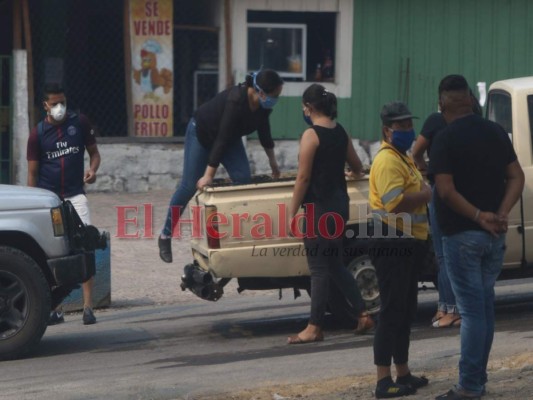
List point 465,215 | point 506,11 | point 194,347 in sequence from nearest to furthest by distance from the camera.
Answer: point 465,215, point 194,347, point 506,11

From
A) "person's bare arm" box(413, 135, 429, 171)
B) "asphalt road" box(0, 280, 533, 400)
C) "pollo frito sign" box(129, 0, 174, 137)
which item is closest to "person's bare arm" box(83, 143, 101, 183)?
"asphalt road" box(0, 280, 533, 400)

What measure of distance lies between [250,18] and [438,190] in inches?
443

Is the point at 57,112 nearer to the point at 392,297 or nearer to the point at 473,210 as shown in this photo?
the point at 392,297

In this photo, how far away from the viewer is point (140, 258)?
43.1 feet

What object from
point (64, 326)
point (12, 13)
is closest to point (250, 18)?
point (12, 13)

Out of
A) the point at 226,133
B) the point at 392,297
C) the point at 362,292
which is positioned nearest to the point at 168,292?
the point at 226,133

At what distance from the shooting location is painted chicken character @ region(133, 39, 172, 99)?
16594 millimetres

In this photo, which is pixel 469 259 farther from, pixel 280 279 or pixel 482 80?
pixel 482 80

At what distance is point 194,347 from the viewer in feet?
28.6

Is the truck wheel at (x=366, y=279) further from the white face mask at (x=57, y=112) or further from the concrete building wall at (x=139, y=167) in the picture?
the concrete building wall at (x=139, y=167)

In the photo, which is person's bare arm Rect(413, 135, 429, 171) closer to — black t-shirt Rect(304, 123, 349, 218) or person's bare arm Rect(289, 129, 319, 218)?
black t-shirt Rect(304, 123, 349, 218)

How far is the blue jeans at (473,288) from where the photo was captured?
20.4 ft

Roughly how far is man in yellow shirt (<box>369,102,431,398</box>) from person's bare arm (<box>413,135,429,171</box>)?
1.56 m

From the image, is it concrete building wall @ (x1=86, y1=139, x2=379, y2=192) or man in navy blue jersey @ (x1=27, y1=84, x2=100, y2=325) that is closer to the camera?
man in navy blue jersey @ (x1=27, y1=84, x2=100, y2=325)
